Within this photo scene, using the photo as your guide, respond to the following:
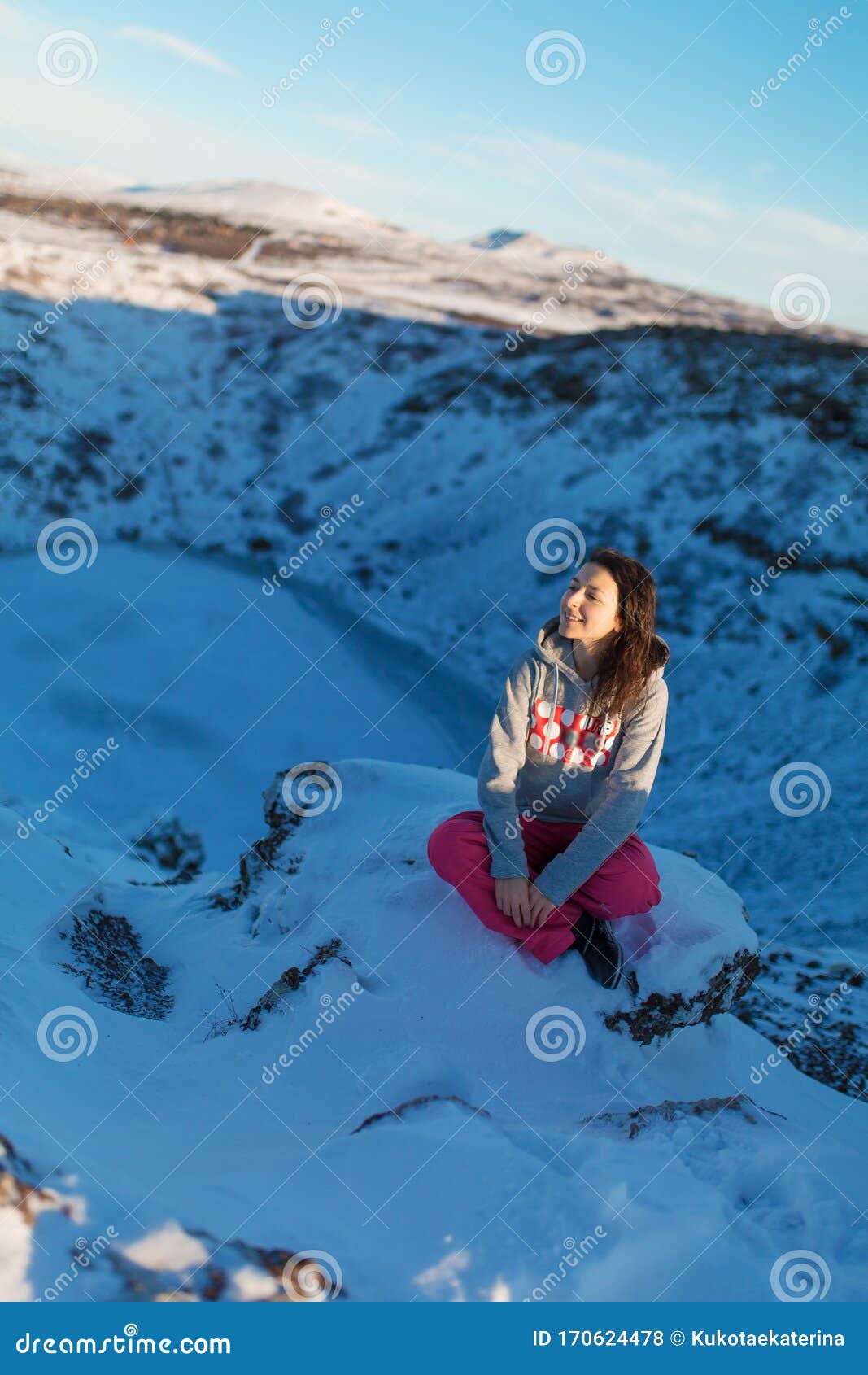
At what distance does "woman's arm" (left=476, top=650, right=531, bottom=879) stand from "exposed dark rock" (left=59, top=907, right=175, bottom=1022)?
5.27 feet

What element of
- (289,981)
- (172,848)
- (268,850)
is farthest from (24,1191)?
(172,848)

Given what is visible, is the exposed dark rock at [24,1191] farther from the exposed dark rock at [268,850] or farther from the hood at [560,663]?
the exposed dark rock at [268,850]

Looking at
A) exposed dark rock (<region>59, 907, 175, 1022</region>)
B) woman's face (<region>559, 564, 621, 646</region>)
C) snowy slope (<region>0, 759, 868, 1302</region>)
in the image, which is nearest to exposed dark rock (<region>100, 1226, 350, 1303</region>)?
snowy slope (<region>0, 759, 868, 1302</region>)

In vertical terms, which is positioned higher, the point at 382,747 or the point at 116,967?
the point at 382,747

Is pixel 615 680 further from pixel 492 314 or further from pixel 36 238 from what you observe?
pixel 36 238

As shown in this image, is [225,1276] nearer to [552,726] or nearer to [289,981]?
[289,981]

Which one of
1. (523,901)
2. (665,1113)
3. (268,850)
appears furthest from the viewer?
(268,850)

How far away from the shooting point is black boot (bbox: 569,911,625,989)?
3.19 metres

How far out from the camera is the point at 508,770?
2.98 metres

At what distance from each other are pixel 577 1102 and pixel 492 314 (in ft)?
51.2

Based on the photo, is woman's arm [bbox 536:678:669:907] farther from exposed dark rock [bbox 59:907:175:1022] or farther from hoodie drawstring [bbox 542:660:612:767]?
exposed dark rock [bbox 59:907:175:1022]

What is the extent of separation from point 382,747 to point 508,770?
5130 mm

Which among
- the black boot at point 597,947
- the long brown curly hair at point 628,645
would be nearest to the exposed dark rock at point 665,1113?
the black boot at point 597,947

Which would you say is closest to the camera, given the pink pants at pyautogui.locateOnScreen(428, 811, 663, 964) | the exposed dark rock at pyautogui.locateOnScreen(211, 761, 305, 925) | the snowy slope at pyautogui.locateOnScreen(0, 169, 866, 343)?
the pink pants at pyautogui.locateOnScreen(428, 811, 663, 964)
